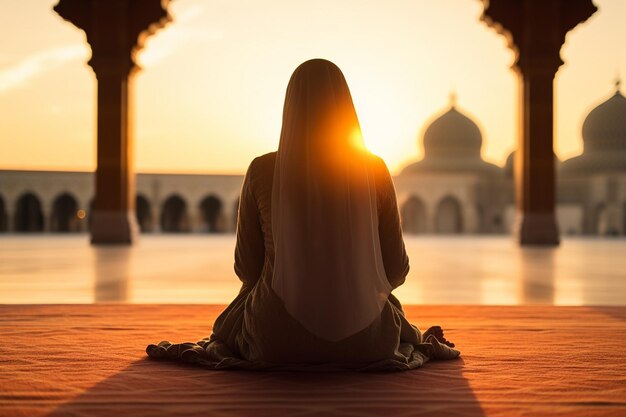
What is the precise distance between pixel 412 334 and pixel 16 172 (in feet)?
85.0

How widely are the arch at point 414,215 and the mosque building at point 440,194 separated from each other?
0.13ft

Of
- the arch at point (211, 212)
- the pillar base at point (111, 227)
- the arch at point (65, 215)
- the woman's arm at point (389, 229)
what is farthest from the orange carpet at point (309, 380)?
the arch at point (211, 212)

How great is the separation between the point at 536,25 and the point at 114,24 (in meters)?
6.20

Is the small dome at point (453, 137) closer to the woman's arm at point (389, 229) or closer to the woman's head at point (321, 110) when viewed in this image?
the woman's arm at point (389, 229)

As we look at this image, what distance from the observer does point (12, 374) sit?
2.15 meters

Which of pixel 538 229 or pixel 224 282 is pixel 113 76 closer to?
pixel 224 282

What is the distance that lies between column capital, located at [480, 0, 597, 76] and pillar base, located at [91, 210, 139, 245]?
20.6 ft

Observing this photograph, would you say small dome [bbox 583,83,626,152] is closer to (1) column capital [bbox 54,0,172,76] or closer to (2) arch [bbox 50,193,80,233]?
(2) arch [bbox 50,193,80,233]

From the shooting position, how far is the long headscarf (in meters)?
2.04

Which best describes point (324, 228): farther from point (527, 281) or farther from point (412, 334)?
point (527, 281)

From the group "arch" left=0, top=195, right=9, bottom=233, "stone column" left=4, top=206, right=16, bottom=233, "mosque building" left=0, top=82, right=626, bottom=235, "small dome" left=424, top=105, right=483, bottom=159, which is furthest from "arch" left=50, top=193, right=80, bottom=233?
"small dome" left=424, top=105, right=483, bottom=159

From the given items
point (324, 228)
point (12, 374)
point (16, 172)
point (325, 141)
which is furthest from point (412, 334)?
point (16, 172)

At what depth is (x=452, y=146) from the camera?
32781 millimetres

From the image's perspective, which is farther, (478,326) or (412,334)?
(478,326)
